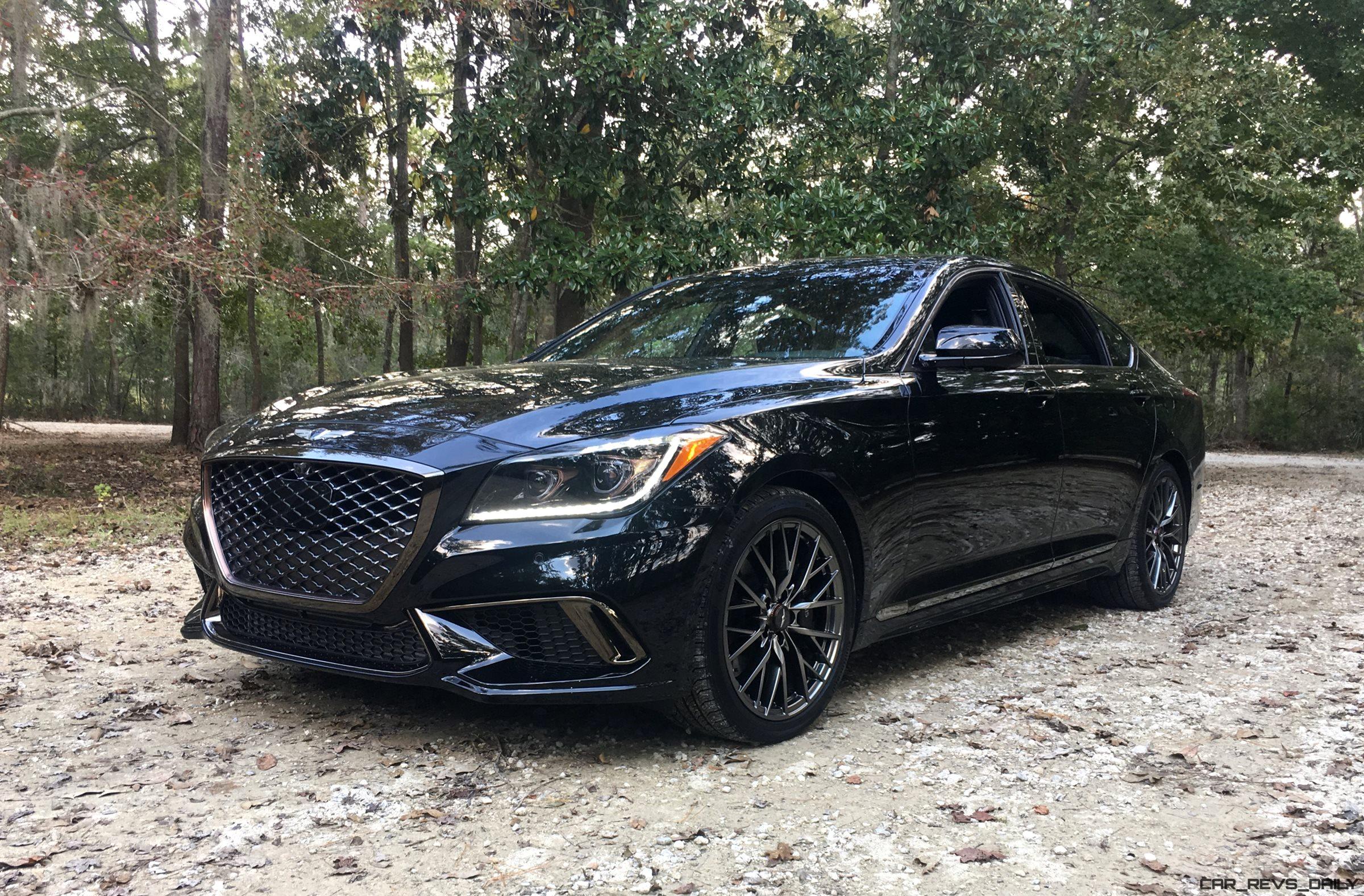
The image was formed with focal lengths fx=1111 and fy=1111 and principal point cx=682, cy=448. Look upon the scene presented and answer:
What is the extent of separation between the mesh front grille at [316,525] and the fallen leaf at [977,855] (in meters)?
1.71

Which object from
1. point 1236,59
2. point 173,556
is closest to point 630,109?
point 173,556

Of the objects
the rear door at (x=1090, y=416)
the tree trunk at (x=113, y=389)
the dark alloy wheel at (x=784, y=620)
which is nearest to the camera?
the dark alloy wheel at (x=784, y=620)

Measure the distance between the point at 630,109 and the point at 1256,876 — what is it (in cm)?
1175

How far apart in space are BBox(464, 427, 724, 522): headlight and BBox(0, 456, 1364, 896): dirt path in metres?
0.83

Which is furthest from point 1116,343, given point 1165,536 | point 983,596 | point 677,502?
point 677,502

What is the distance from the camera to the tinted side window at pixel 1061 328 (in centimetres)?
527

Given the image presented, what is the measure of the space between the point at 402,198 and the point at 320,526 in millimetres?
15374

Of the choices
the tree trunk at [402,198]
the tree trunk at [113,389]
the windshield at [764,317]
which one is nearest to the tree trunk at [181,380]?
the tree trunk at [402,198]

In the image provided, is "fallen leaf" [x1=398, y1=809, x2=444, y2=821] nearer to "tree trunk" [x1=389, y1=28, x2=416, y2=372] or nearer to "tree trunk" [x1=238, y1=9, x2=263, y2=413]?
"tree trunk" [x1=238, y1=9, x2=263, y2=413]

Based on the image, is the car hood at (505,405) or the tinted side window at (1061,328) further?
the tinted side window at (1061,328)

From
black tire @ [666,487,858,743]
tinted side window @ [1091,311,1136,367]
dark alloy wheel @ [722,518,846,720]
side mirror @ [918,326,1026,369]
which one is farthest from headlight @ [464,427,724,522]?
tinted side window @ [1091,311,1136,367]

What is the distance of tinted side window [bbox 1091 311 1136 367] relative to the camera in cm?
589

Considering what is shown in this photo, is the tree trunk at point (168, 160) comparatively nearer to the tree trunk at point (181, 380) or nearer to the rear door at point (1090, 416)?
the tree trunk at point (181, 380)

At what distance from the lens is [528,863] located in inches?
108
